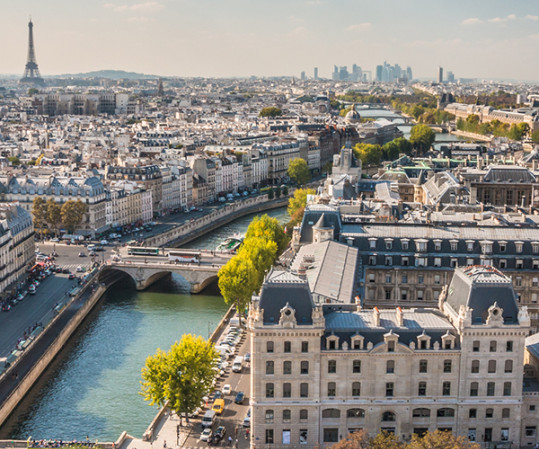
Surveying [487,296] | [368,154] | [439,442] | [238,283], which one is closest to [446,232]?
[238,283]

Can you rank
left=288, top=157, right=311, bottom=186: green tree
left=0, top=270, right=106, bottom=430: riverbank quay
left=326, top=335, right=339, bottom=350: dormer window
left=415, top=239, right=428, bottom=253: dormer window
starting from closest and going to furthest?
left=326, top=335, right=339, bottom=350: dormer window → left=0, top=270, right=106, bottom=430: riverbank quay → left=415, top=239, right=428, bottom=253: dormer window → left=288, top=157, right=311, bottom=186: green tree

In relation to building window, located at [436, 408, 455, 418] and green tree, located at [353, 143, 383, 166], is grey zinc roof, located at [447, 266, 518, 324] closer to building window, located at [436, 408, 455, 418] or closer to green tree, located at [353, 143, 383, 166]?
building window, located at [436, 408, 455, 418]

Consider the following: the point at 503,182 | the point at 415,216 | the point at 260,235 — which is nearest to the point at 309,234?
the point at 415,216

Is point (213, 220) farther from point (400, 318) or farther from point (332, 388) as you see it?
point (332, 388)

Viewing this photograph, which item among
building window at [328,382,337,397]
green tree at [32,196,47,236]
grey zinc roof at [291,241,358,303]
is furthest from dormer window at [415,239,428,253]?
green tree at [32,196,47,236]

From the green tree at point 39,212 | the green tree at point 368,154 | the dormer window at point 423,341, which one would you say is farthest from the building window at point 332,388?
the green tree at point 368,154

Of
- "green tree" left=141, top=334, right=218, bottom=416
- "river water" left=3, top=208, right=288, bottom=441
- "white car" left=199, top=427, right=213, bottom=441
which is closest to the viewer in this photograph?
"white car" left=199, top=427, right=213, bottom=441
